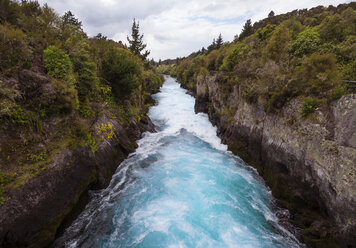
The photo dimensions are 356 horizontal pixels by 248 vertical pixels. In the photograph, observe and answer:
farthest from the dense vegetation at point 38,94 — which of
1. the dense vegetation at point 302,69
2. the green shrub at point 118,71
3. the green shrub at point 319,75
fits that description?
the green shrub at point 319,75

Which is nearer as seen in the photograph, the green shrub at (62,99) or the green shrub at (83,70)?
the green shrub at (62,99)

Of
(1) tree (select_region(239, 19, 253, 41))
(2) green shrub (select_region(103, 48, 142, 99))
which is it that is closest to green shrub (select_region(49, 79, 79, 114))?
(2) green shrub (select_region(103, 48, 142, 99))

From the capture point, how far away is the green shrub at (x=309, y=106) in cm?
950

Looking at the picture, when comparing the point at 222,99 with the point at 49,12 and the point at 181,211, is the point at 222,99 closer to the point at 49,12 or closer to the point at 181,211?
the point at 181,211

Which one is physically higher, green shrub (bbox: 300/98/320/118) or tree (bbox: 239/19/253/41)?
tree (bbox: 239/19/253/41)

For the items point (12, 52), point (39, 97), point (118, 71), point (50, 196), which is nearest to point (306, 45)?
point (118, 71)

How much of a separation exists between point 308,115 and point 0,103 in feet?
52.5

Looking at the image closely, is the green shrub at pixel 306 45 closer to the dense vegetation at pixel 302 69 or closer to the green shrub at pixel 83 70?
the dense vegetation at pixel 302 69

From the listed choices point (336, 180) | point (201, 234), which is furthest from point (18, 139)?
point (336, 180)

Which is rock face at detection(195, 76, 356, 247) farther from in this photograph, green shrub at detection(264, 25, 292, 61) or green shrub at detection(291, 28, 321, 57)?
green shrub at detection(291, 28, 321, 57)

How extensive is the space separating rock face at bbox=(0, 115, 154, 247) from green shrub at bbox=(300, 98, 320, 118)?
46.7 ft

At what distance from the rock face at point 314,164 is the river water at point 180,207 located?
1299 mm

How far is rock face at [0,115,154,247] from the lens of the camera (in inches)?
237

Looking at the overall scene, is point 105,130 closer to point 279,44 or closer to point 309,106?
point 309,106
